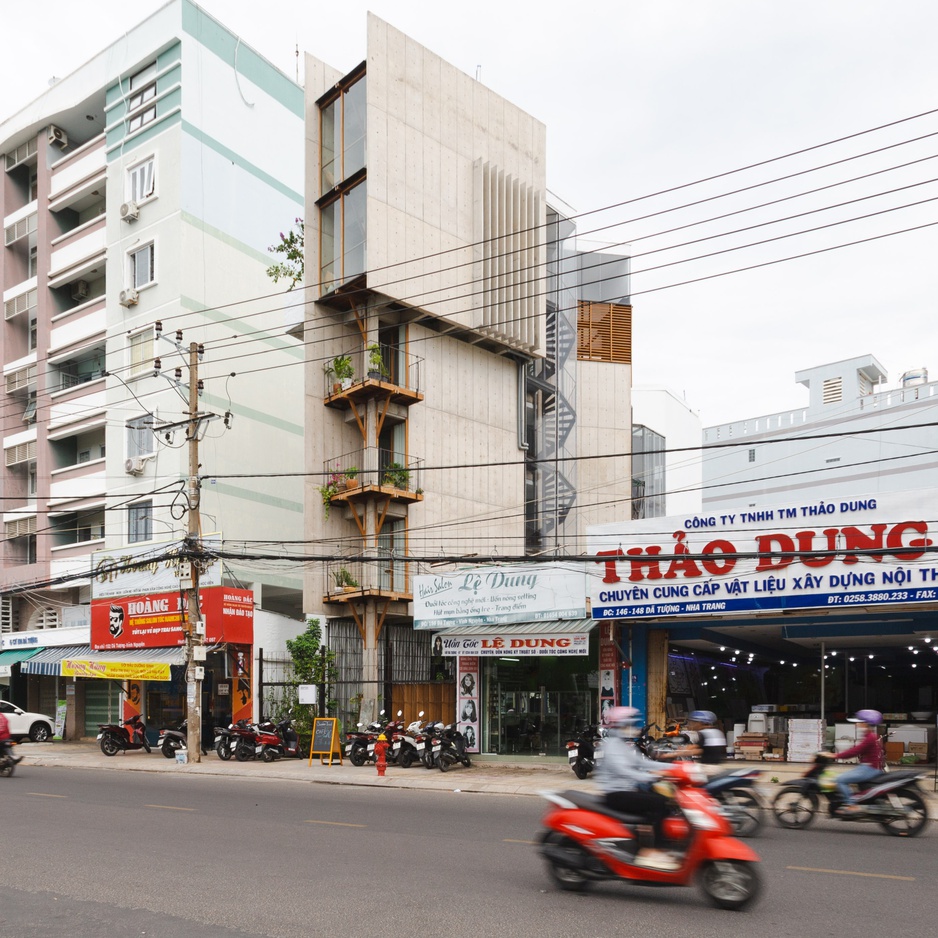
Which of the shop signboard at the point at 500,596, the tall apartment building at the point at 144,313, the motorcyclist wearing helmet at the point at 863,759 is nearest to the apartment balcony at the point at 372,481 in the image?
the tall apartment building at the point at 144,313

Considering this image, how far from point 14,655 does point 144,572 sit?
8.09 m

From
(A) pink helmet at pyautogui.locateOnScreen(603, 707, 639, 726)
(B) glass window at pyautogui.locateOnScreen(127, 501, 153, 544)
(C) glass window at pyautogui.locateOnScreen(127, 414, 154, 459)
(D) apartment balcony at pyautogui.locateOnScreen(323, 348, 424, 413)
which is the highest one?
(D) apartment balcony at pyautogui.locateOnScreen(323, 348, 424, 413)

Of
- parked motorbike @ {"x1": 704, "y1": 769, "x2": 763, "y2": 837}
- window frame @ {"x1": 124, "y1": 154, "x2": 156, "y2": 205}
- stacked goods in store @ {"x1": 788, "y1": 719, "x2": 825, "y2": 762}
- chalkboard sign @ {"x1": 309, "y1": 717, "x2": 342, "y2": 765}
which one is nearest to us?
parked motorbike @ {"x1": 704, "y1": 769, "x2": 763, "y2": 837}

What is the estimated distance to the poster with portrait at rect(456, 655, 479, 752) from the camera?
2689 cm

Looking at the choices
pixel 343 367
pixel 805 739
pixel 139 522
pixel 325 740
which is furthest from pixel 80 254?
pixel 805 739

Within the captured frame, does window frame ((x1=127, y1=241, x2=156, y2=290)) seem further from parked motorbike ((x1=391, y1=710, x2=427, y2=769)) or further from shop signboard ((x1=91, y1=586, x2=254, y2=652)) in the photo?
parked motorbike ((x1=391, y1=710, x2=427, y2=769))

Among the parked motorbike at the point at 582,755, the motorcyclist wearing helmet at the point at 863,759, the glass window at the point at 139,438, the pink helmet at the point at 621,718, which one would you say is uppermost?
the glass window at the point at 139,438

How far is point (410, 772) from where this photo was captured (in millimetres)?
24266

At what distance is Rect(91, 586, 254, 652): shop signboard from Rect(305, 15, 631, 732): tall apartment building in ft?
9.71

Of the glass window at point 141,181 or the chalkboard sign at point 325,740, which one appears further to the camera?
the glass window at point 141,181

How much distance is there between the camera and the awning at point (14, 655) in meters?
39.8

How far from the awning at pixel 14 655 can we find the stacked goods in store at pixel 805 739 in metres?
28.6

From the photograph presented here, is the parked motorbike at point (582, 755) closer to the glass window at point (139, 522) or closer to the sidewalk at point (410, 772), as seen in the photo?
the sidewalk at point (410, 772)

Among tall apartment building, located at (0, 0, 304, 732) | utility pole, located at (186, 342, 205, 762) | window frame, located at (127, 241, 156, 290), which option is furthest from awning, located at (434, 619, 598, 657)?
window frame, located at (127, 241, 156, 290)
